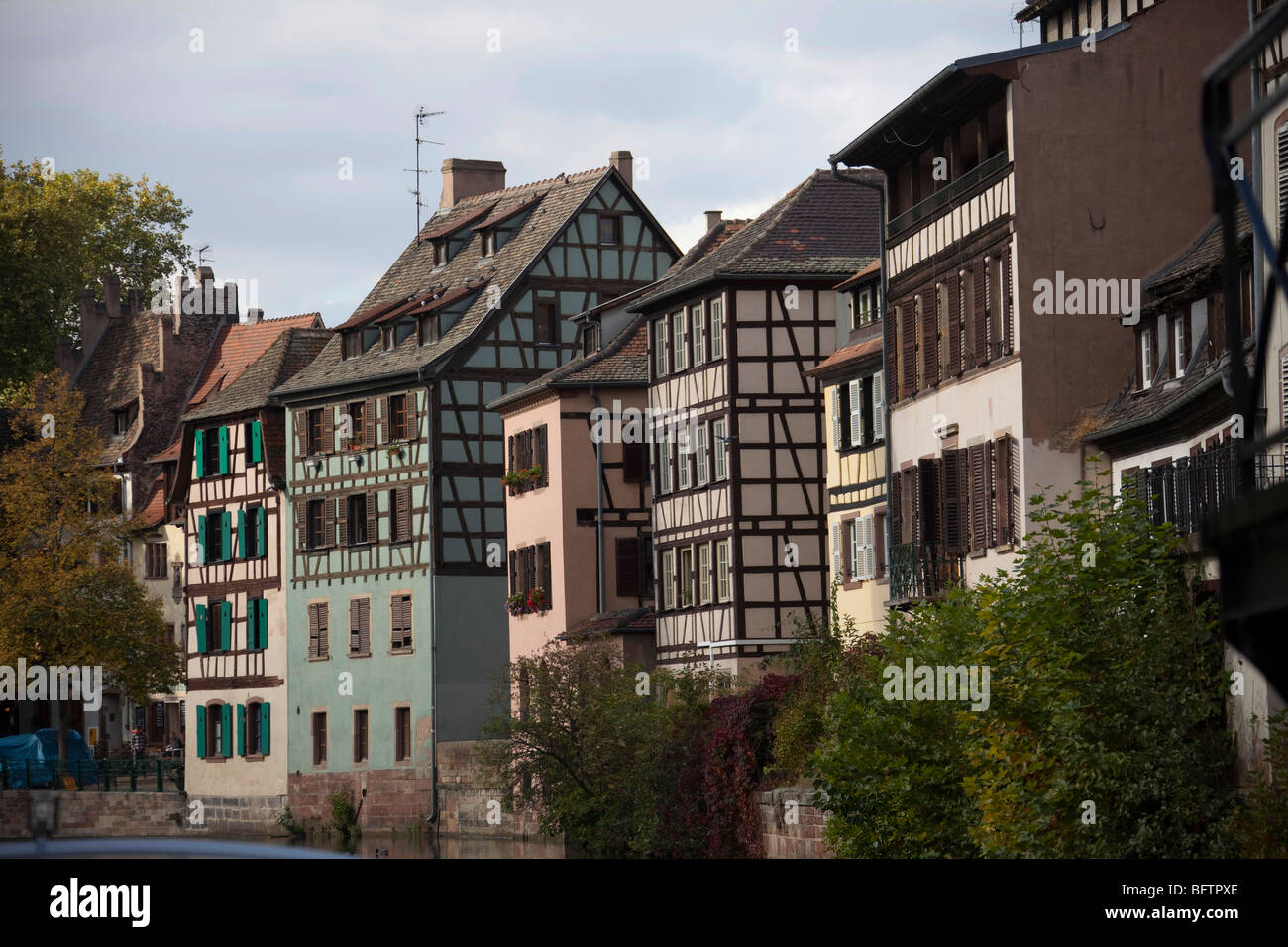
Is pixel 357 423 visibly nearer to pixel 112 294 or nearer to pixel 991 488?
pixel 112 294

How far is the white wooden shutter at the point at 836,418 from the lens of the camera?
4200cm

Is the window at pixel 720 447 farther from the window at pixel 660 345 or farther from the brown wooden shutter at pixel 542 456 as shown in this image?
the brown wooden shutter at pixel 542 456

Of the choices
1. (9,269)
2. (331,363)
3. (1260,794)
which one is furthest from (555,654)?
(9,269)

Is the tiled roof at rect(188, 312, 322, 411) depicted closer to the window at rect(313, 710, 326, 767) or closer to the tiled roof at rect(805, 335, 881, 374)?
the window at rect(313, 710, 326, 767)

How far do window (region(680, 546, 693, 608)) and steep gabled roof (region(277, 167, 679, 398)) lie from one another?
11.6 m

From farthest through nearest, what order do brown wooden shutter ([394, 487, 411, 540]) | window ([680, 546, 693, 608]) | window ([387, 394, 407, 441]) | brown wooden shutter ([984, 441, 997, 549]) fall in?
window ([387, 394, 407, 441])
brown wooden shutter ([394, 487, 411, 540])
window ([680, 546, 693, 608])
brown wooden shutter ([984, 441, 997, 549])

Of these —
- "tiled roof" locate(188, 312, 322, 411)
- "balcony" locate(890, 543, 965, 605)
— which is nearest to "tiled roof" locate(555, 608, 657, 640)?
"balcony" locate(890, 543, 965, 605)

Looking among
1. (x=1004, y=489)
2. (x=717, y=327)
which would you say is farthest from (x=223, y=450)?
(x=1004, y=489)

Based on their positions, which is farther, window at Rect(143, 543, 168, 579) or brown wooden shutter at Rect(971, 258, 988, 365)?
window at Rect(143, 543, 168, 579)

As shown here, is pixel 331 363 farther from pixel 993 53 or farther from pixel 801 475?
pixel 993 53

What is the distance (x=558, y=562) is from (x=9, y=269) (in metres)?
32.2

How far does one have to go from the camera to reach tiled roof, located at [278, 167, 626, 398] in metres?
56.2

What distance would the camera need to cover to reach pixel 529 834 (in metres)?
47.2

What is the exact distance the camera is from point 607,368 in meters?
51.3
